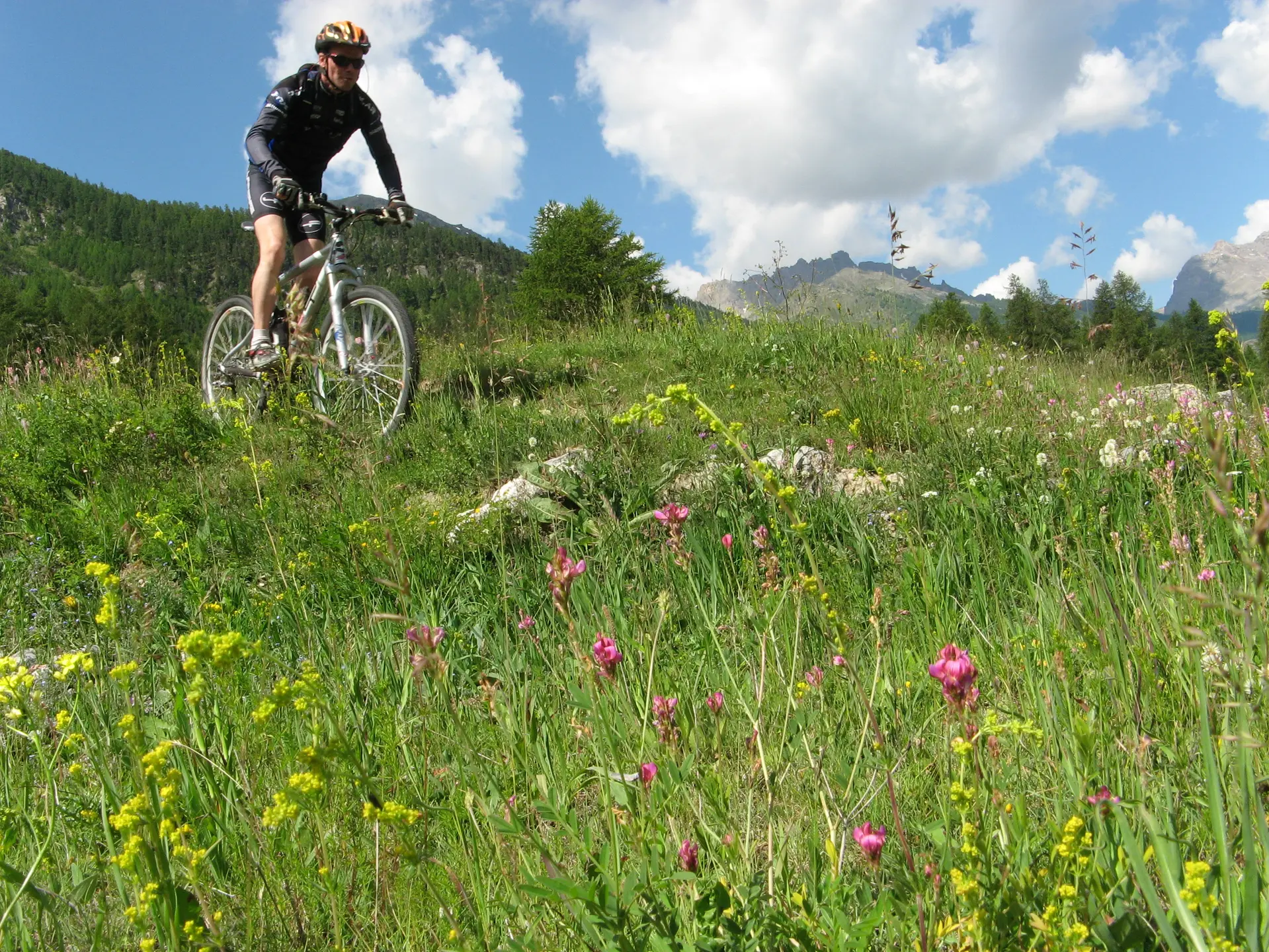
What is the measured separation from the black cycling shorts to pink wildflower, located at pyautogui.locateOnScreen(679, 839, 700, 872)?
→ 5718 mm

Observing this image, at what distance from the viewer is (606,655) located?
1.27 meters

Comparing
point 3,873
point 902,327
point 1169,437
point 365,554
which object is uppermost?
point 902,327

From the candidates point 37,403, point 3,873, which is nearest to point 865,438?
point 3,873

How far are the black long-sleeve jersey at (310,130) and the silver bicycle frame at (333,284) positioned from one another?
60 centimetres

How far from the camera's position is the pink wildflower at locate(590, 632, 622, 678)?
1.27 metres

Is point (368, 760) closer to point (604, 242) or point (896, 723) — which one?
point (896, 723)

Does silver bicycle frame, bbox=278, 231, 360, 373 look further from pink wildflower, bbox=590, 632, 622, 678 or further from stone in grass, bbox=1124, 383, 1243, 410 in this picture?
stone in grass, bbox=1124, 383, 1243, 410

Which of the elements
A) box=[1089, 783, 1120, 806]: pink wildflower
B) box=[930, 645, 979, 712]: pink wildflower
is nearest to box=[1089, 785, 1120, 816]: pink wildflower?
box=[1089, 783, 1120, 806]: pink wildflower

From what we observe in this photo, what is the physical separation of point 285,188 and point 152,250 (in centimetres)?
19781

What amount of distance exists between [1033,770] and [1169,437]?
261 cm

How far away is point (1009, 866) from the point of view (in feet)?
3.08

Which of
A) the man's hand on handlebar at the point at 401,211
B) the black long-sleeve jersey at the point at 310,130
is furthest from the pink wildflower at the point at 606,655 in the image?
the black long-sleeve jersey at the point at 310,130

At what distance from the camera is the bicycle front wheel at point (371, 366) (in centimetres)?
507

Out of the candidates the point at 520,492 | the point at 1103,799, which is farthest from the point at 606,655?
the point at 520,492
